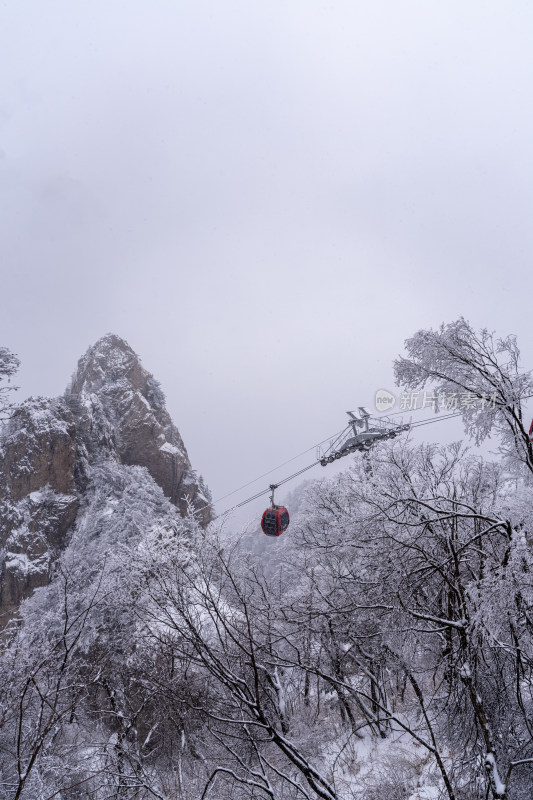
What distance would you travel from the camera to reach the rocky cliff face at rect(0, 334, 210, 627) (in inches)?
1059

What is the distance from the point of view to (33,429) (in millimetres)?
30781

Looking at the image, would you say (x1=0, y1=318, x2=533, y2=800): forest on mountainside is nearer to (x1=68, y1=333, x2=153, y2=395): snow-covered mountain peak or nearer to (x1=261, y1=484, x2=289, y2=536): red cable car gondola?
(x1=261, y1=484, x2=289, y2=536): red cable car gondola

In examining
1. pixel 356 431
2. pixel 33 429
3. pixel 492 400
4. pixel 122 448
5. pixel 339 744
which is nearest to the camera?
pixel 492 400

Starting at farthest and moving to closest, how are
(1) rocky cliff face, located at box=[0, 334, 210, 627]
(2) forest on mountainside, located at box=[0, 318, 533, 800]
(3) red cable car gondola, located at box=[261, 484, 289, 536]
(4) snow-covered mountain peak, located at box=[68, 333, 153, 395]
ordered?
1. (4) snow-covered mountain peak, located at box=[68, 333, 153, 395]
2. (1) rocky cliff face, located at box=[0, 334, 210, 627]
3. (3) red cable car gondola, located at box=[261, 484, 289, 536]
4. (2) forest on mountainside, located at box=[0, 318, 533, 800]

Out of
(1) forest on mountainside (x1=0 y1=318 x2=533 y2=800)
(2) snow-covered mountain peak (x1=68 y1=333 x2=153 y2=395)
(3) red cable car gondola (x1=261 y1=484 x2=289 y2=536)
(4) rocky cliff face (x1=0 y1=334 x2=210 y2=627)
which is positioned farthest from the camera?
(2) snow-covered mountain peak (x1=68 y1=333 x2=153 y2=395)

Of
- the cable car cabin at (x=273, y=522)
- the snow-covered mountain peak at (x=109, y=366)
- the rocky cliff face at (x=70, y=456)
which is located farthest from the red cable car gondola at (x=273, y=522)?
the snow-covered mountain peak at (x=109, y=366)

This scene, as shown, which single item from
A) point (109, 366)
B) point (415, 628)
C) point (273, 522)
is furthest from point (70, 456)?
point (415, 628)

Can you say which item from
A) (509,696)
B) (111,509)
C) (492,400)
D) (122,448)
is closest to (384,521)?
(492,400)

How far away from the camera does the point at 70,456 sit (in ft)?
101

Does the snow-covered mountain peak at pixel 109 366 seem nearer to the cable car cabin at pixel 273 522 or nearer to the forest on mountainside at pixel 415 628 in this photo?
the cable car cabin at pixel 273 522

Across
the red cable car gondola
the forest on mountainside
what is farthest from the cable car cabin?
the forest on mountainside

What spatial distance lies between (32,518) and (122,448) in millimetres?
11336

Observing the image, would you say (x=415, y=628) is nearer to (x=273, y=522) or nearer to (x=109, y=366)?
(x=273, y=522)

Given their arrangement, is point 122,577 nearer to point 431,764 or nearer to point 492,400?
point 431,764
